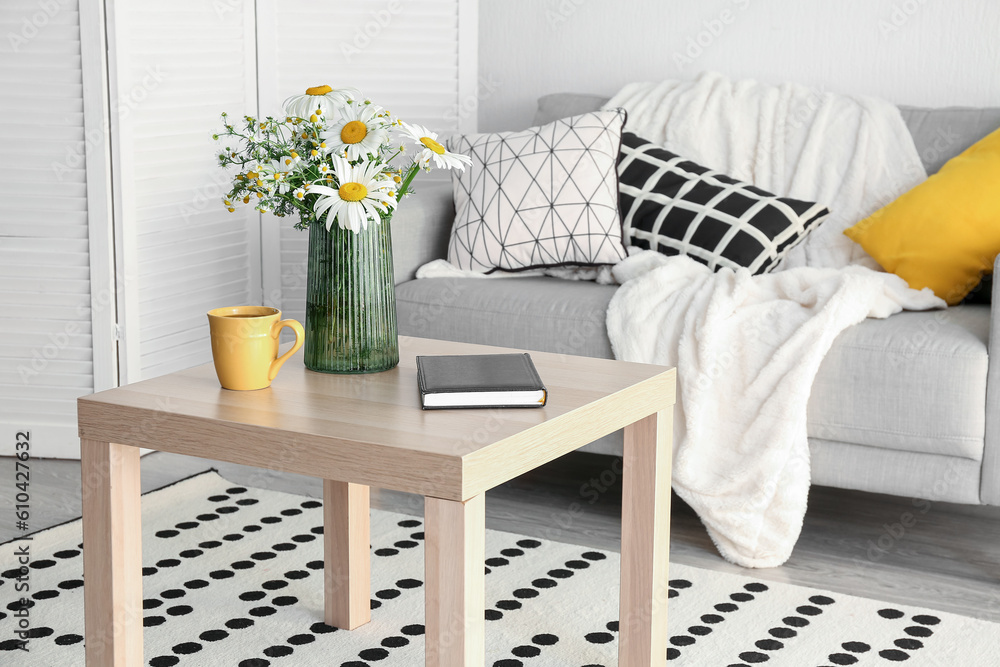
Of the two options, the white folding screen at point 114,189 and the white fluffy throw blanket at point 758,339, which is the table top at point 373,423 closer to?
the white fluffy throw blanket at point 758,339

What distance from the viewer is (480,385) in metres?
1.33

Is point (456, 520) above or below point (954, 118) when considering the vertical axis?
below

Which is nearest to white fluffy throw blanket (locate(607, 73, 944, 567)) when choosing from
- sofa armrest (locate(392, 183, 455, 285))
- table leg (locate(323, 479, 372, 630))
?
sofa armrest (locate(392, 183, 455, 285))

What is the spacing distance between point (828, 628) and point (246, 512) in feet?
3.88

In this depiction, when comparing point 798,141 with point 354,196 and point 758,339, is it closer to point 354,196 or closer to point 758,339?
point 758,339

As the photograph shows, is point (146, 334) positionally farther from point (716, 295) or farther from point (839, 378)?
point (839, 378)

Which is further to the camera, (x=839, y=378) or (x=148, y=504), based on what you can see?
(x=148, y=504)

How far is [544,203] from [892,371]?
0.89m

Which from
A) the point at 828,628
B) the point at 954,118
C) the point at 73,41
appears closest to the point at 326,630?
the point at 828,628

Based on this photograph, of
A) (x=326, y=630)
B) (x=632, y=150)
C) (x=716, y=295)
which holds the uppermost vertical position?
(x=632, y=150)

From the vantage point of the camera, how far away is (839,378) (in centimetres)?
202

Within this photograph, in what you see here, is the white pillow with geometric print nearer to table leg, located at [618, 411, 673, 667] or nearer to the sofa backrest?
the sofa backrest

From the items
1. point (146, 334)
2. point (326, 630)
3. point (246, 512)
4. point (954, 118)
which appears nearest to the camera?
point (326, 630)

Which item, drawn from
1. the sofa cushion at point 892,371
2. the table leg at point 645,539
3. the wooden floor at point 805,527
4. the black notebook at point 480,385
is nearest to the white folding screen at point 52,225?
the wooden floor at point 805,527
